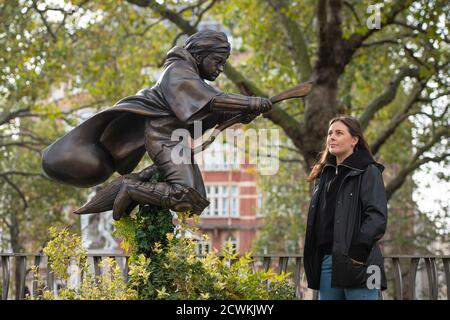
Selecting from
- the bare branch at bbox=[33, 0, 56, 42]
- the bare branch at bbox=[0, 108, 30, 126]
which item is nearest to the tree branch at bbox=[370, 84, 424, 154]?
the bare branch at bbox=[33, 0, 56, 42]

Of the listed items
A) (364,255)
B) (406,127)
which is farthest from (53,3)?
(364,255)

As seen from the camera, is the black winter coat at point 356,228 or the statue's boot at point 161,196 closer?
the black winter coat at point 356,228

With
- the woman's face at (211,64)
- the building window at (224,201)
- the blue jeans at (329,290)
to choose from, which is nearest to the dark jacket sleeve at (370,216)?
the blue jeans at (329,290)

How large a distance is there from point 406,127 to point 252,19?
207 inches

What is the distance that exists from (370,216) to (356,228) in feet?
0.46

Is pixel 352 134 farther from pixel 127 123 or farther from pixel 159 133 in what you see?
pixel 127 123

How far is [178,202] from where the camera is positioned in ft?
17.7

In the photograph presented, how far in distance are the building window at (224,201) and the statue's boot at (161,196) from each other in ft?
127

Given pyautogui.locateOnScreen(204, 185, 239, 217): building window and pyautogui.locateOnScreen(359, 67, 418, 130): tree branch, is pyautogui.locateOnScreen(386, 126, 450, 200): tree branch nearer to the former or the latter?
pyautogui.locateOnScreen(359, 67, 418, 130): tree branch

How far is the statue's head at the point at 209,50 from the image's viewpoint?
5754 millimetres

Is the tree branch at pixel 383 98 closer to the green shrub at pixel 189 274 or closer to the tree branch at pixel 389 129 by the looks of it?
the tree branch at pixel 389 129

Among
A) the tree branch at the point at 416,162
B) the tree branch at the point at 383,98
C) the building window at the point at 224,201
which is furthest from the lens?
the building window at the point at 224,201

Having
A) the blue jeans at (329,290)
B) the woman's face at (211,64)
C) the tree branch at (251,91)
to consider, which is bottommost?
the blue jeans at (329,290)

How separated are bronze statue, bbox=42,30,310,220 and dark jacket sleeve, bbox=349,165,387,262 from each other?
101cm
